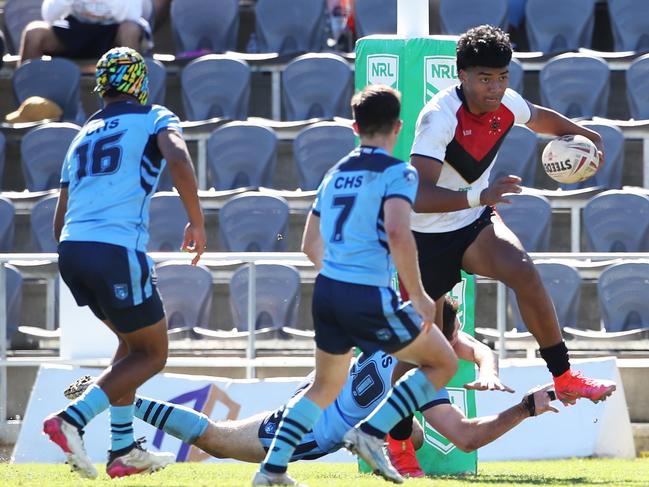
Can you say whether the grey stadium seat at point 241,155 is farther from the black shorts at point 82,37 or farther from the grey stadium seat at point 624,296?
the grey stadium seat at point 624,296

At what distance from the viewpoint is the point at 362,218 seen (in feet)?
17.9

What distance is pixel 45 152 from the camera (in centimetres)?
1288

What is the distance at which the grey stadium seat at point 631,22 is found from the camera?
13.2 m

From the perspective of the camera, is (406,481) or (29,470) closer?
(406,481)

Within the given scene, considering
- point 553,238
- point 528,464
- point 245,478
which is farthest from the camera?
point 553,238

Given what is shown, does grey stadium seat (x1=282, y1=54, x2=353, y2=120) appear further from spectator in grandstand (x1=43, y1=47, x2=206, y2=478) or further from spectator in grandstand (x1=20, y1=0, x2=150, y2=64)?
spectator in grandstand (x1=43, y1=47, x2=206, y2=478)

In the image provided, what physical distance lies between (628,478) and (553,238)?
5.34 metres

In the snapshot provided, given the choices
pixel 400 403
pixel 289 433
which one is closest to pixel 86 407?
pixel 289 433

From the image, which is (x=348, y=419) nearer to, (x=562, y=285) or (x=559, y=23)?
(x=562, y=285)

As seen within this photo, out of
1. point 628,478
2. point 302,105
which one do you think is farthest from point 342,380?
point 302,105

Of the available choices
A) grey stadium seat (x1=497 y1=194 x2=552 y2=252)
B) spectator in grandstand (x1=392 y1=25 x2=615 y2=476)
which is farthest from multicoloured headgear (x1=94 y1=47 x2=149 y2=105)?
grey stadium seat (x1=497 y1=194 x2=552 y2=252)

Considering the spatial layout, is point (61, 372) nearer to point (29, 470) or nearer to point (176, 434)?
point (29, 470)

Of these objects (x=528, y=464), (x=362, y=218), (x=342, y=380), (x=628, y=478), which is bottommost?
(x=528, y=464)

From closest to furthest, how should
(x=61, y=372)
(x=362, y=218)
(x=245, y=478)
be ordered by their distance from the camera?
(x=362, y=218) → (x=245, y=478) → (x=61, y=372)
